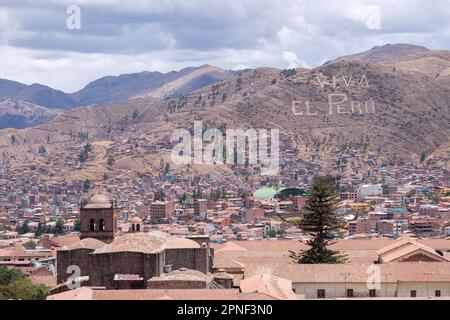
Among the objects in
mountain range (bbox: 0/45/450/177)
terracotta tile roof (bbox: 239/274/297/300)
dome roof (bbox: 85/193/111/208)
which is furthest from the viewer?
mountain range (bbox: 0/45/450/177)

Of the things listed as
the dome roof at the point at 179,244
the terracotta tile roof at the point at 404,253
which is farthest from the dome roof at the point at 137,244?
the terracotta tile roof at the point at 404,253

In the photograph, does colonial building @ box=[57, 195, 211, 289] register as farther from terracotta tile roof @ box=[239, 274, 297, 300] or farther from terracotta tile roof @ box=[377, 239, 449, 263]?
terracotta tile roof @ box=[377, 239, 449, 263]

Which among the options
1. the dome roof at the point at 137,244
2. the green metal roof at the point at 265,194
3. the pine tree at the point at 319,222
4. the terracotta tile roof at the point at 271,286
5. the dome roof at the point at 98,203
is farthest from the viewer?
the green metal roof at the point at 265,194

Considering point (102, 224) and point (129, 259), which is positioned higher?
point (102, 224)

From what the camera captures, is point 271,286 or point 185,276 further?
point 271,286

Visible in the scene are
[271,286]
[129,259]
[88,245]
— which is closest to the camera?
[271,286]

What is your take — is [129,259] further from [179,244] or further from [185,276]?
[185,276]

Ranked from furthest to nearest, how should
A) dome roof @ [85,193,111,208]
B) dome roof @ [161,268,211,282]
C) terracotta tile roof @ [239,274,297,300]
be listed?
dome roof @ [85,193,111,208]
dome roof @ [161,268,211,282]
terracotta tile roof @ [239,274,297,300]

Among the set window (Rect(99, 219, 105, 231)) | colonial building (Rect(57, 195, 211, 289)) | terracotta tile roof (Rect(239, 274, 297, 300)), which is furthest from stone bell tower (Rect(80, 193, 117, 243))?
terracotta tile roof (Rect(239, 274, 297, 300))

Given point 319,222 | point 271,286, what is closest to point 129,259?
point 271,286

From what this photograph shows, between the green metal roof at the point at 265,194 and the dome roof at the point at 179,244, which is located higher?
the dome roof at the point at 179,244

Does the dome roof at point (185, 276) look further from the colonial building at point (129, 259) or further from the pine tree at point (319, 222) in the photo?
the pine tree at point (319, 222)

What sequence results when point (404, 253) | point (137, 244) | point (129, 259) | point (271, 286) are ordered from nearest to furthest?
point (271, 286), point (129, 259), point (137, 244), point (404, 253)

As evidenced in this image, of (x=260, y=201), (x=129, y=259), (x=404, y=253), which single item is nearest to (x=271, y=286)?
(x=129, y=259)
